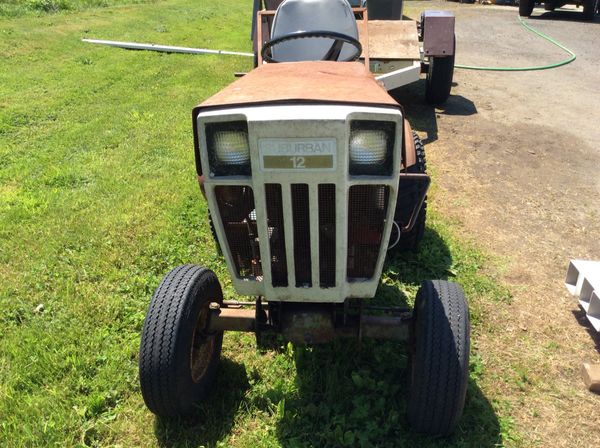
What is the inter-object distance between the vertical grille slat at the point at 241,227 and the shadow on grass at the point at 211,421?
757 millimetres

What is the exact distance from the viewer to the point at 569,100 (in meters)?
7.69

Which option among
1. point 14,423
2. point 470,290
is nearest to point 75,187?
point 14,423

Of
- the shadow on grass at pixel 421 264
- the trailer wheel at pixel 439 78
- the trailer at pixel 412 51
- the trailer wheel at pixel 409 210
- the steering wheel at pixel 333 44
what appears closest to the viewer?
the steering wheel at pixel 333 44

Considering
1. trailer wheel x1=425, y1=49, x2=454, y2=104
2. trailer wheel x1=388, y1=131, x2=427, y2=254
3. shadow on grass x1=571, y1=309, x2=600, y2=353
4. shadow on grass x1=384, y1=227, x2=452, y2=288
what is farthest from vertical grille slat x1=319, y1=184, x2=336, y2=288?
trailer wheel x1=425, y1=49, x2=454, y2=104

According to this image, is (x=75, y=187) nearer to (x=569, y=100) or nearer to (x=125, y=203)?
(x=125, y=203)

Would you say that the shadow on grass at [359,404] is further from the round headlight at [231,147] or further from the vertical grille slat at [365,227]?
the round headlight at [231,147]

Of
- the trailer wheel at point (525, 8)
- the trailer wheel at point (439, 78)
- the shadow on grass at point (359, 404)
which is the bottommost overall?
the trailer wheel at point (525, 8)

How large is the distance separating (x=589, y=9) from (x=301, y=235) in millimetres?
17033

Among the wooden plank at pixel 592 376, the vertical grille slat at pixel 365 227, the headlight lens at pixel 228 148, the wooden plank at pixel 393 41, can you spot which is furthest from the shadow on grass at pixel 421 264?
the wooden plank at pixel 393 41

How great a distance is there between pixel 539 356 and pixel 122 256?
9.50ft

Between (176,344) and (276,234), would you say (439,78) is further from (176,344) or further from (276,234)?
(176,344)

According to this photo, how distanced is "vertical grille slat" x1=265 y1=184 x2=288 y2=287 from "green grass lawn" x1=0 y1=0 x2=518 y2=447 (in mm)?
723

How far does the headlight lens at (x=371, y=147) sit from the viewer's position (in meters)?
2.01

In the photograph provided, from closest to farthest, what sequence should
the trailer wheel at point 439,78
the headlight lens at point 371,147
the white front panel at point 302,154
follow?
the white front panel at point 302,154
the headlight lens at point 371,147
the trailer wheel at point 439,78
